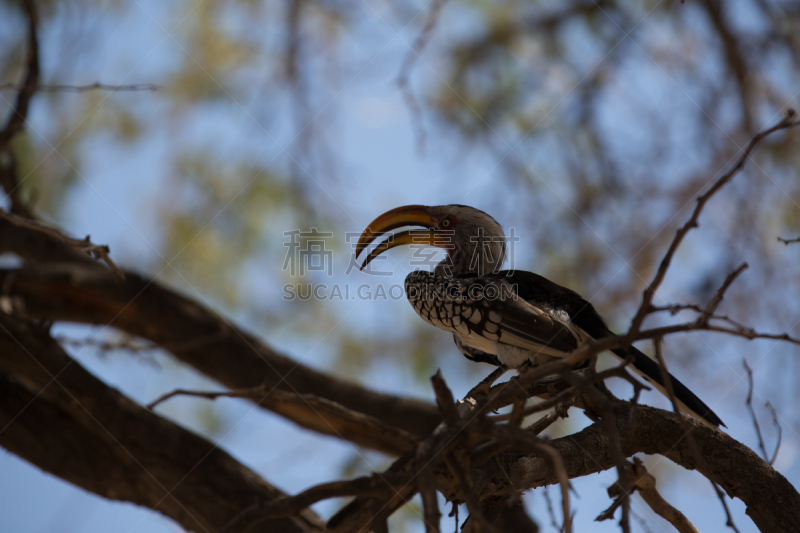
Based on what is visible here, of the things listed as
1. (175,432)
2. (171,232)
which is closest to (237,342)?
(175,432)

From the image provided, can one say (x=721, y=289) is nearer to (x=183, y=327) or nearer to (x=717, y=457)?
(x=717, y=457)

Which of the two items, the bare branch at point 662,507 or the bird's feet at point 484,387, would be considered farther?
the bird's feet at point 484,387

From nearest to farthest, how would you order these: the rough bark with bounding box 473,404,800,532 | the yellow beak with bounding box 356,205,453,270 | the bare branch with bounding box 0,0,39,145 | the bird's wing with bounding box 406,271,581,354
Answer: the rough bark with bounding box 473,404,800,532
the bird's wing with bounding box 406,271,581,354
the yellow beak with bounding box 356,205,453,270
the bare branch with bounding box 0,0,39,145

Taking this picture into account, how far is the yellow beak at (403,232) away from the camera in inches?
110

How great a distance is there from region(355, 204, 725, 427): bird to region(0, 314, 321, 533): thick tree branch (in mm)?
1136

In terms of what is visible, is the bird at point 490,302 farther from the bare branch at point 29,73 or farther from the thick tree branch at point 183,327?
the bare branch at point 29,73

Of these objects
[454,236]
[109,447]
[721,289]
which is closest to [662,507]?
[721,289]

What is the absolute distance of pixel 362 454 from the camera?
4.11 metres

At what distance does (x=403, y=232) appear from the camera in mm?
2857

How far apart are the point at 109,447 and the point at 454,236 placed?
5.98ft

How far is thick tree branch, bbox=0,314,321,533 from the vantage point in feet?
9.36

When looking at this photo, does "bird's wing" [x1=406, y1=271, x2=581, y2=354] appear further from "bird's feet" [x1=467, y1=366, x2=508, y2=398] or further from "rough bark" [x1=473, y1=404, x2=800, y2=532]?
"rough bark" [x1=473, y1=404, x2=800, y2=532]

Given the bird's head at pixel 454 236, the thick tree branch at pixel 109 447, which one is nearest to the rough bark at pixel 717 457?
the bird's head at pixel 454 236

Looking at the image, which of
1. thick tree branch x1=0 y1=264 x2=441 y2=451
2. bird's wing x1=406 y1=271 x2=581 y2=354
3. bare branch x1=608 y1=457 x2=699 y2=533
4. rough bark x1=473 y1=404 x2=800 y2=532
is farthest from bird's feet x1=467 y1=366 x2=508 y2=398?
thick tree branch x1=0 y1=264 x2=441 y2=451
